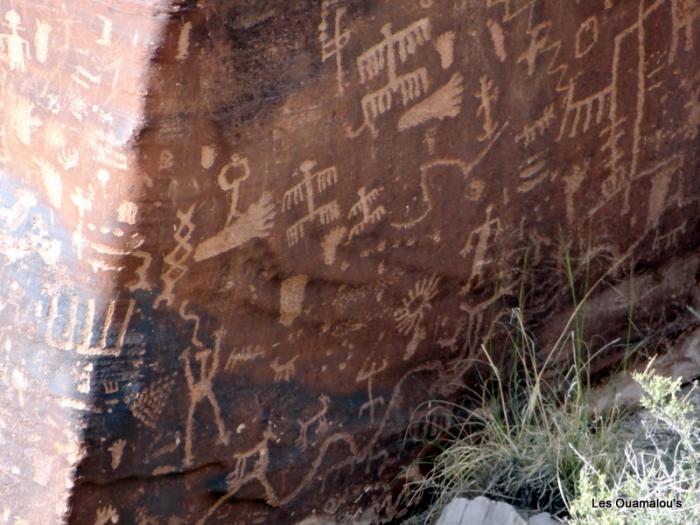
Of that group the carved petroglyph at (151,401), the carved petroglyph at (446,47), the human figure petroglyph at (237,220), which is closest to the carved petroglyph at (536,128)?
the carved petroglyph at (446,47)

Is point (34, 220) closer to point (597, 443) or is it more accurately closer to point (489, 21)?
point (489, 21)

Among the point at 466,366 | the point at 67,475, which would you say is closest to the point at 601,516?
the point at 466,366

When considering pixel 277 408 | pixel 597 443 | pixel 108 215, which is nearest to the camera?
pixel 108 215

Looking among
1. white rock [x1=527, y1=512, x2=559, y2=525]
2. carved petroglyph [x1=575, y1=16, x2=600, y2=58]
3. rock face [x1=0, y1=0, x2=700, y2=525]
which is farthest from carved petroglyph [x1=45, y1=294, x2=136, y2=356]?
carved petroglyph [x1=575, y1=16, x2=600, y2=58]

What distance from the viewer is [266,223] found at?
247 centimetres

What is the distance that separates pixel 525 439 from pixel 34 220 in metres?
1.15

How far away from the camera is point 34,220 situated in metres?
2.43

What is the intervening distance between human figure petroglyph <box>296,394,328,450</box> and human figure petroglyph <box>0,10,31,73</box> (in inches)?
34.1

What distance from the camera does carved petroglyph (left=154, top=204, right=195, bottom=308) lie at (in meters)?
2.36

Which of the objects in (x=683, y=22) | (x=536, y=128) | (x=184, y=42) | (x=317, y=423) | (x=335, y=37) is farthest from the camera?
(x=683, y=22)

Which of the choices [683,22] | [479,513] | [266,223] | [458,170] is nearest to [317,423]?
[479,513]

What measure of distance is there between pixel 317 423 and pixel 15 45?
936mm

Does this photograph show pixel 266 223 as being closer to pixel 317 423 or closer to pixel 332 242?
pixel 332 242

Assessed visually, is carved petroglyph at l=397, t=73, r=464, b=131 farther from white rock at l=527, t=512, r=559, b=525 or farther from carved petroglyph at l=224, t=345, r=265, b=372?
white rock at l=527, t=512, r=559, b=525
